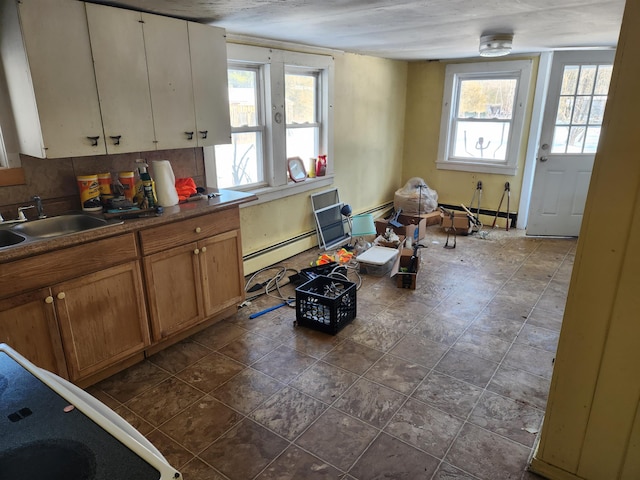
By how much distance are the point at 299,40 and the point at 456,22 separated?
4.61ft

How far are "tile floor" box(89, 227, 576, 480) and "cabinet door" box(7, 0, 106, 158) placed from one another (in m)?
1.40

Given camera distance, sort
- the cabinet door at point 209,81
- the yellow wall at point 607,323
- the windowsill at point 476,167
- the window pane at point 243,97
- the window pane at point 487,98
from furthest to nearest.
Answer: the windowsill at point 476,167, the window pane at point 487,98, the window pane at point 243,97, the cabinet door at point 209,81, the yellow wall at point 607,323

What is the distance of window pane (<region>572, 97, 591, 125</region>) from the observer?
451cm

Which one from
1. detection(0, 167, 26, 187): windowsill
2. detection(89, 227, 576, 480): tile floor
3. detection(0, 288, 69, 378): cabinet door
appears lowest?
detection(89, 227, 576, 480): tile floor

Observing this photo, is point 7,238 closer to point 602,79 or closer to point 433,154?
point 433,154

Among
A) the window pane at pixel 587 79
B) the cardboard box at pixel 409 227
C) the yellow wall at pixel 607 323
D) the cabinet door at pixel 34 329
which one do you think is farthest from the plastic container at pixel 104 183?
the window pane at pixel 587 79

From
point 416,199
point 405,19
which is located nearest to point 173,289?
point 405,19

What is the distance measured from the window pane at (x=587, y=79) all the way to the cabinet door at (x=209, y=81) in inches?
152

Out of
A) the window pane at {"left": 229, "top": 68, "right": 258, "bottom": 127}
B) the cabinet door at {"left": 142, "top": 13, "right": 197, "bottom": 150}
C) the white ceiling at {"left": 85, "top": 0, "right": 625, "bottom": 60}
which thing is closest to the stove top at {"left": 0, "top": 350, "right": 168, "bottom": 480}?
the cabinet door at {"left": 142, "top": 13, "right": 197, "bottom": 150}

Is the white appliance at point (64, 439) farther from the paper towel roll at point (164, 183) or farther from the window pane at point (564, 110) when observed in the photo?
the window pane at point (564, 110)

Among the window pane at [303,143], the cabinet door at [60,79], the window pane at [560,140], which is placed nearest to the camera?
the cabinet door at [60,79]

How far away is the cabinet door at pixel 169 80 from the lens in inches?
97.7

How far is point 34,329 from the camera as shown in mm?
1991

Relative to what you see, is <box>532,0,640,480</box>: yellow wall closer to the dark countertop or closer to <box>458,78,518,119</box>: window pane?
the dark countertop
